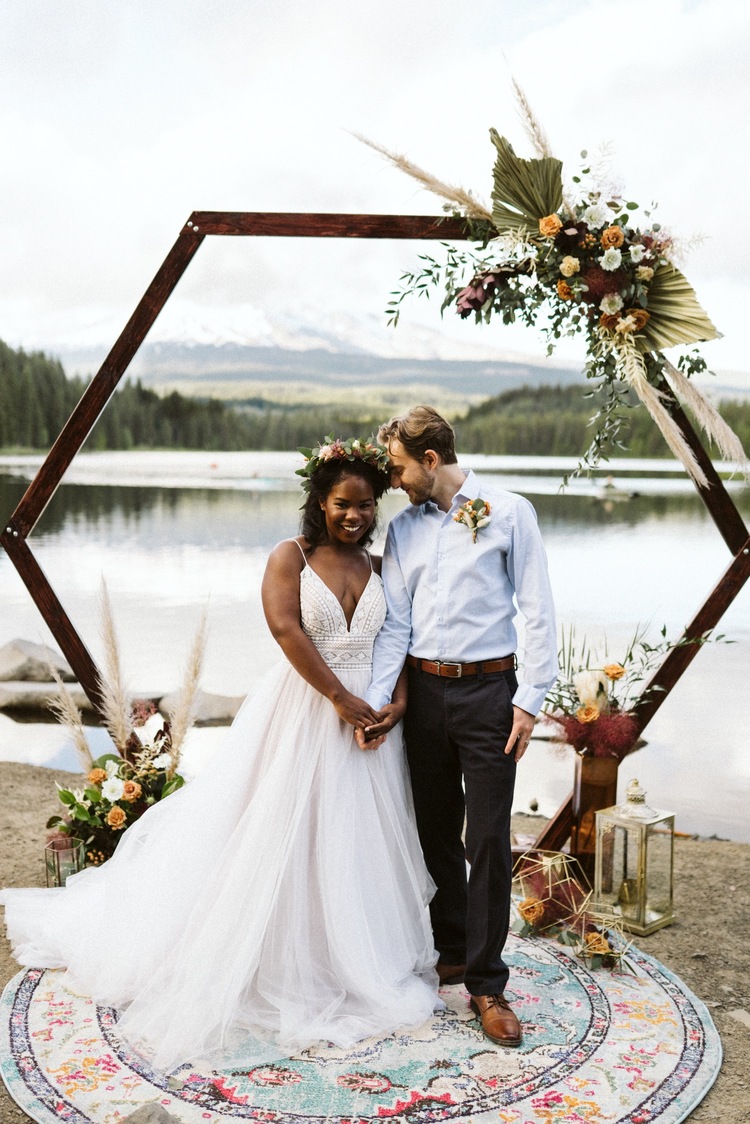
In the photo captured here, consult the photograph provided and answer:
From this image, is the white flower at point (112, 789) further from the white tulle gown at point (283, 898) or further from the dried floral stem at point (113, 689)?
the white tulle gown at point (283, 898)

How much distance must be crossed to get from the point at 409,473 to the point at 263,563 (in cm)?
258

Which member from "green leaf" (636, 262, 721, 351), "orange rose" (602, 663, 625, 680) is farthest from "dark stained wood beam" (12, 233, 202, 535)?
"orange rose" (602, 663, 625, 680)

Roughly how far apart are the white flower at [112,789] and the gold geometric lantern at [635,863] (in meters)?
1.91

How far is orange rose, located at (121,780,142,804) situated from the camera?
4035 mm

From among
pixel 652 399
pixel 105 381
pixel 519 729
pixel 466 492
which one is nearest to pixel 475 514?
pixel 466 492

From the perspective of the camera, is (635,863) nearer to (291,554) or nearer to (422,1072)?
(422,1072)

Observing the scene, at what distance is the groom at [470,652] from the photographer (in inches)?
120

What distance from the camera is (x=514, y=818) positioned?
5.72 meters

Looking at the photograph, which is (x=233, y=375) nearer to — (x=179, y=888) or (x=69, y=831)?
(x=69, y=831)

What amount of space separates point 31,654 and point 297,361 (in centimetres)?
271

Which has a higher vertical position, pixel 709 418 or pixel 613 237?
pixel 613 237

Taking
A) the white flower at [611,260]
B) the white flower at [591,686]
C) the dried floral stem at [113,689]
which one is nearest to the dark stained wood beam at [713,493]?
the white flower at [611,260]

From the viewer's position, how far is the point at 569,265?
12.2ft

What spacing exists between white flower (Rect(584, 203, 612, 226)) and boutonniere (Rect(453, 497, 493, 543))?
1.35m
